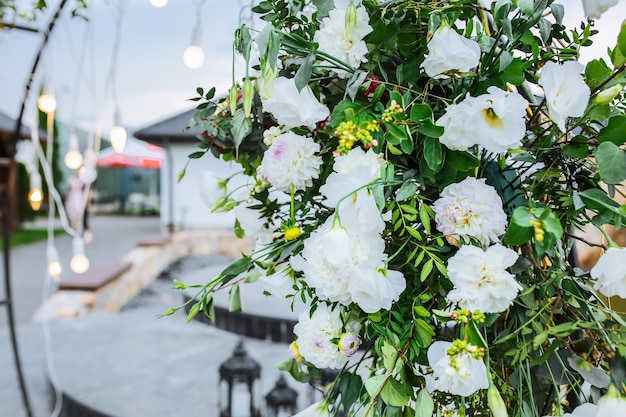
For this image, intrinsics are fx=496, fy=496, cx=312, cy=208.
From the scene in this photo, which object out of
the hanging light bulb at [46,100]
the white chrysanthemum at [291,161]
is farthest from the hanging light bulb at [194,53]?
the white chrysanthemum at [291,161]

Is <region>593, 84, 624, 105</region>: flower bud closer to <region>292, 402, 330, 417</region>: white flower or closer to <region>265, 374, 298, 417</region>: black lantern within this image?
<region>292, 402, 330, 417</region>: white flower

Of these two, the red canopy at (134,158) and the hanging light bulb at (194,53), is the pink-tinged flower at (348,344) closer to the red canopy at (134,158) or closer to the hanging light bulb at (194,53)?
the hanging light bulb at (194,53)

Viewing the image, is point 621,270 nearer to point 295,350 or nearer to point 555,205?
point 555,205

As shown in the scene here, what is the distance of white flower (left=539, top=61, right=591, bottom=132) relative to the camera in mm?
365

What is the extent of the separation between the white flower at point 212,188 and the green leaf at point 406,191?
0.85 feet

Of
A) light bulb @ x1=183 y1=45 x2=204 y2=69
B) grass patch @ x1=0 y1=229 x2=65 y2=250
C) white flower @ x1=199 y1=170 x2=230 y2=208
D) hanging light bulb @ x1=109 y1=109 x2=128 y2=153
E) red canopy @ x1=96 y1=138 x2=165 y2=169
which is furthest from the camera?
red canopy @ x1=96 y1=138 x2=165 y2=169

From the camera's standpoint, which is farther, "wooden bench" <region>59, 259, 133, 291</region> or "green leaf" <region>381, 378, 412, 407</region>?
"wooden bench" <region>59, 259, 133, 291</region>

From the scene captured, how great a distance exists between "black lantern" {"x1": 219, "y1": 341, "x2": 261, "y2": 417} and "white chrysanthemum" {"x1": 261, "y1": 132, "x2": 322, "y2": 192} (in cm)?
124

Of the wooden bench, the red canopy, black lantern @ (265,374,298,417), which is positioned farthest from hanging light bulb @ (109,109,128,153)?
the red canopy

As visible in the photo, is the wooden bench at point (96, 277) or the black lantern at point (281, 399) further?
the wooden bench at point (96, 277)

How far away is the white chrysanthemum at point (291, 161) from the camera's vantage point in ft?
1.42

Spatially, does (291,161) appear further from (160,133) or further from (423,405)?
(160,133)

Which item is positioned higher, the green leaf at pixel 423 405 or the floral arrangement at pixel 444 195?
the floral arrangement at pixel 444 195

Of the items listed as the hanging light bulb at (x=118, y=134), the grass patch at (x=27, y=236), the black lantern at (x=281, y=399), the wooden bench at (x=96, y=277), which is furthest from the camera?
the grass patch at (x=27, y=236)
